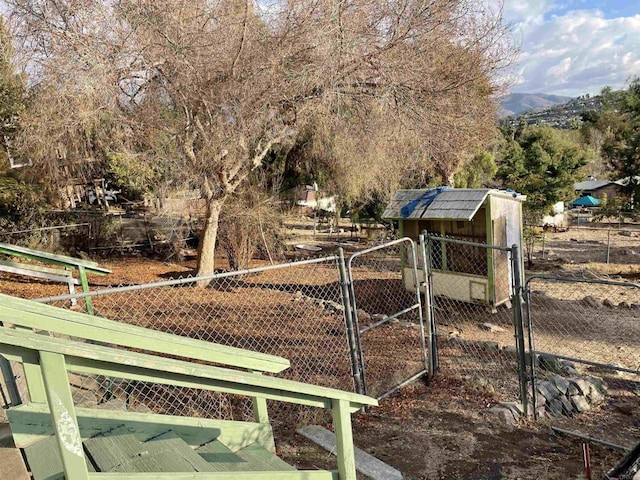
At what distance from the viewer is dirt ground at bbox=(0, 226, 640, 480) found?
389cm

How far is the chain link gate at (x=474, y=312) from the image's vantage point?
21.6ft

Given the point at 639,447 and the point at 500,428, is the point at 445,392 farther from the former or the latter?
the point at 639,447

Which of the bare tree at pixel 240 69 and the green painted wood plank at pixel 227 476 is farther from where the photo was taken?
the bare tree at pixel 240 69

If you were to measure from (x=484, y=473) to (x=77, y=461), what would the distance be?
3.39 meters

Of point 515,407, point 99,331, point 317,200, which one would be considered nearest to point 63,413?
point 99,331

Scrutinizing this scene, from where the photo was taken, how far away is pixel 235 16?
9.12 m

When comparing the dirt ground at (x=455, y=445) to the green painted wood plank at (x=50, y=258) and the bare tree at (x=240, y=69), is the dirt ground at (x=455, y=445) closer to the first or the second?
the green painted wood plank at (x=50, y=258)

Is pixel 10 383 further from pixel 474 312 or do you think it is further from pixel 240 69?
pixel 474 312

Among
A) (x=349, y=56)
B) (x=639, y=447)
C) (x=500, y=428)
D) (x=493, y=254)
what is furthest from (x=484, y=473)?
(x=349, y=56)

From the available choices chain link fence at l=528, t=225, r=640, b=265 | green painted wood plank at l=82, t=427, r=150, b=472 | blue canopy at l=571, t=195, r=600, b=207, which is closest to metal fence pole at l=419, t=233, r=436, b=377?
green painted wood plank at l=82, t=427, r=150, b=472

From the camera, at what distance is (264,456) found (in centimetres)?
265

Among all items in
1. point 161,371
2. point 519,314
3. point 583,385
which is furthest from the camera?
point 583,385

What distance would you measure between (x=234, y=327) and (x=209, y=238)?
13.7 ft

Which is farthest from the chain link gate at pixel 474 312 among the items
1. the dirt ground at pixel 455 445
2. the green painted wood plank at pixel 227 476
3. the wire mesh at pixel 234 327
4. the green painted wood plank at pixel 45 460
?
the green painted wood plank at pixel 45 460
